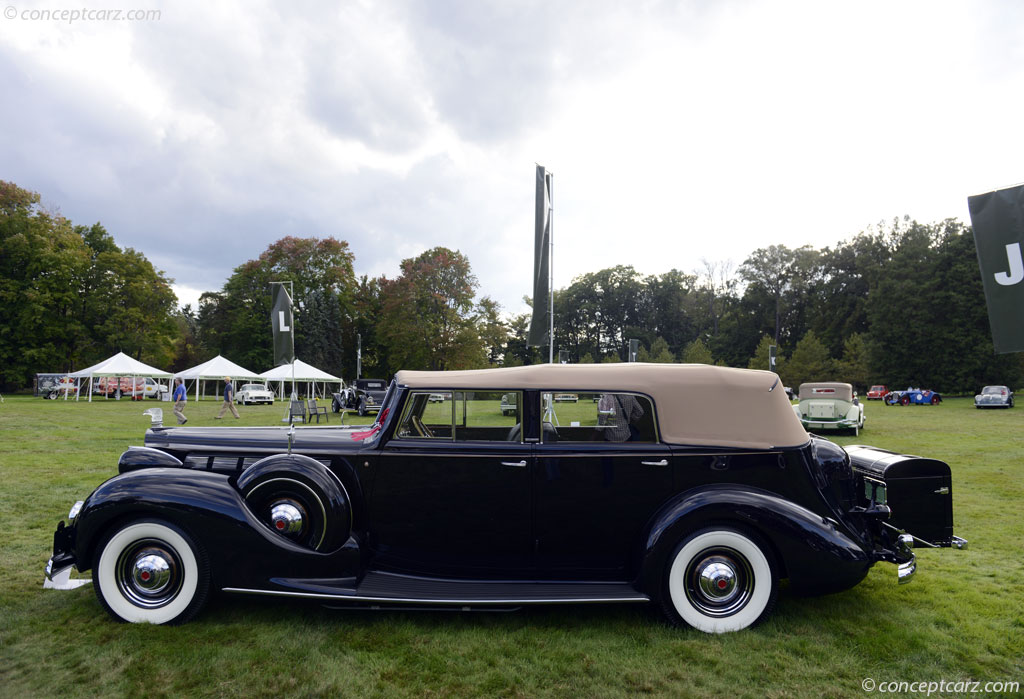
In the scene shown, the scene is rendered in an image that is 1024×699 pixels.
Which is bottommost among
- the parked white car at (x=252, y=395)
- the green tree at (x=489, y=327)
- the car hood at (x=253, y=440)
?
the car hood at (x=253, y=440)

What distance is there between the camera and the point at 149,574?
3.60m

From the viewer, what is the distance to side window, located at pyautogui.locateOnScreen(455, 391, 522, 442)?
389 cm

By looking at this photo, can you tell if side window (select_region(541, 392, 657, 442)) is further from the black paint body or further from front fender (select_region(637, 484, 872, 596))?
front fender (select_region(637, 484, 872, 596))

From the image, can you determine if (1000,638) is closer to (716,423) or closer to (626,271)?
(716,423)

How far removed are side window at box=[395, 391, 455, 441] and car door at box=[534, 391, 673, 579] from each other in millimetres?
709

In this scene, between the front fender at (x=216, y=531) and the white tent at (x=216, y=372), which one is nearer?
the front fender at (x=216, y=531)

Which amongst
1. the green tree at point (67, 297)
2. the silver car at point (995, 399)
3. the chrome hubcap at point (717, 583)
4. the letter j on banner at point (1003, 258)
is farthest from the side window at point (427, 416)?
the green tree at point (67, 297)

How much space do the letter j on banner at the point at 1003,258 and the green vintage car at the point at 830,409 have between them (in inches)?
502

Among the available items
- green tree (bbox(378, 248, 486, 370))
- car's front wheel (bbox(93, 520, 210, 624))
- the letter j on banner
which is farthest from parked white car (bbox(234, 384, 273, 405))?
the letter j on banner

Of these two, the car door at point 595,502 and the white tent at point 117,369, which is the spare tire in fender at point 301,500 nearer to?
the car door at point 595,502

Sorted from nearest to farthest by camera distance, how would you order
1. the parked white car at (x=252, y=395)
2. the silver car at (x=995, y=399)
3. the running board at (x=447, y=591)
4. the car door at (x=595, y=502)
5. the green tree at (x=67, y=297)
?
1. the running board at (x=447, y=591)
2. the car door at (x=595, y=502)
3. the silver car at (x=995, y=399)
4. the parked white car at (x=252, y=395)
5. the green tree at (x=67, y=297)

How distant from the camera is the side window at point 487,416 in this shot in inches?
153

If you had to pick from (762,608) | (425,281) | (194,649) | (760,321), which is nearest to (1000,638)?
(762,608)

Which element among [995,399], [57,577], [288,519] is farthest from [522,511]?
[995,399]
